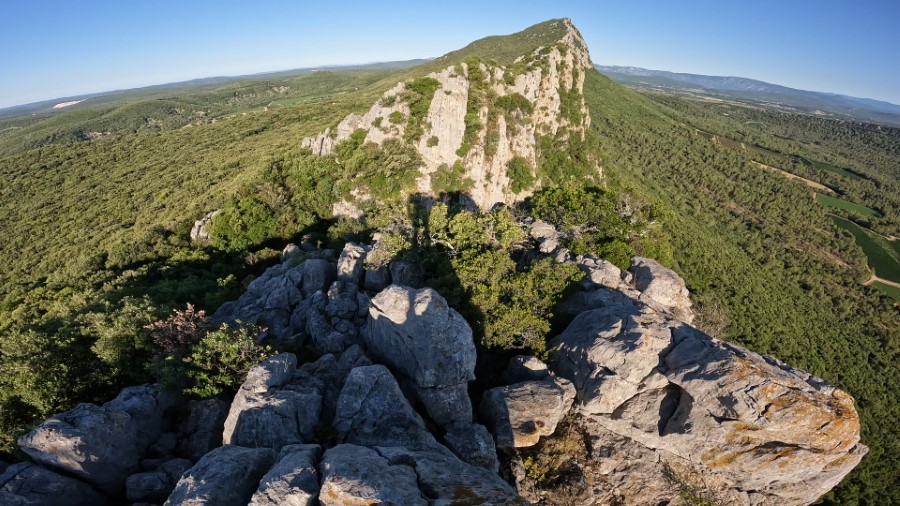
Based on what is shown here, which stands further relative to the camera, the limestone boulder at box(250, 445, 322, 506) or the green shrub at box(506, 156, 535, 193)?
the green shrub at box(506, 156, 535, 193)

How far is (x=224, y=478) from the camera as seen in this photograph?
11617 mm

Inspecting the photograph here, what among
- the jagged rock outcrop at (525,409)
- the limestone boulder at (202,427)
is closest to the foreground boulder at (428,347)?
the jagged rock outcrop at (525,409)

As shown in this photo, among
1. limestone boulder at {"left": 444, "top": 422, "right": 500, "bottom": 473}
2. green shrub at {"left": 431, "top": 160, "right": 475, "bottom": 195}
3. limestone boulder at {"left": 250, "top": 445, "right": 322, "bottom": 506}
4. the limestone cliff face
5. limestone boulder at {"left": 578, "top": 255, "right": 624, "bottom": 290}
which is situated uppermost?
the limestone cliff face

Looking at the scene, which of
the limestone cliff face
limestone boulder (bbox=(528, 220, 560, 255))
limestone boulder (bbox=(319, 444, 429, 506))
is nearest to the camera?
limestone boulder (bbox=(319, 444, 429, 506))

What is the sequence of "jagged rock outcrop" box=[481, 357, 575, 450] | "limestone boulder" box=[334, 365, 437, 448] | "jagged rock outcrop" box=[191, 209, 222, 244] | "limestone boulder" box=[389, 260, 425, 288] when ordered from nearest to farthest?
"limestone boulder" box=[334, 365, 437, 448], "jagged rock outcrop" box=[481, 357, 575, 450], "limestone boulder" box=[389, 260, 425, 288], "jagged rock outcrop" box=[191, 209, 222, 244]

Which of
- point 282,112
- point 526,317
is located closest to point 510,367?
point 526,317

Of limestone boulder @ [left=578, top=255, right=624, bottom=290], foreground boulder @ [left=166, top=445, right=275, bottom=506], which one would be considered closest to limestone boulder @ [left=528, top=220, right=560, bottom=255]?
limestone boulder @ [left=578, top=255, right=624, bottom=290]

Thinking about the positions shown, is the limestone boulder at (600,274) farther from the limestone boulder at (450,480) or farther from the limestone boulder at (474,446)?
the limestone boulder at (450,480)

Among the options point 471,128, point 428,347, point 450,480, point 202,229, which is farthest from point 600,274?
point 202,229

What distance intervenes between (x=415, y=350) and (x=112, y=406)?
43.8ft

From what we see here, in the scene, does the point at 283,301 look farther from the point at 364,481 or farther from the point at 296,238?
the point at 296,238

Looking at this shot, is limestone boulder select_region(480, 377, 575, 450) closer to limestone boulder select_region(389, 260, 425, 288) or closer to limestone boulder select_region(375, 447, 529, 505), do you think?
limestone boulder select_region(375, 447, 529, 505)

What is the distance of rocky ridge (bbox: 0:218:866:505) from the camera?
39.8 ft

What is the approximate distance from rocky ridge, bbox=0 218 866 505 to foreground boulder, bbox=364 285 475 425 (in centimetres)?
7
